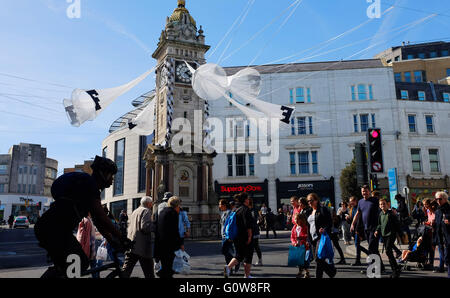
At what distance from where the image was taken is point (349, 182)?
106ft

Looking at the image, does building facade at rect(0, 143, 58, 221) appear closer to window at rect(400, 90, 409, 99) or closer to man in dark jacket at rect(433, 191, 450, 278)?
window at rect(400, 90, 409, 99)

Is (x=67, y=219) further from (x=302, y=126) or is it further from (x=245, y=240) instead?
(x=302, y=126)

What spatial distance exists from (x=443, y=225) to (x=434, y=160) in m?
33.1

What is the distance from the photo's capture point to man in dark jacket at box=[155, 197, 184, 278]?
21.8 feet

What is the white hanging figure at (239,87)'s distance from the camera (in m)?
11.3

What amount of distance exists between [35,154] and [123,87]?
90.2m

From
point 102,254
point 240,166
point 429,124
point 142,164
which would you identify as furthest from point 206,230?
point 429,124

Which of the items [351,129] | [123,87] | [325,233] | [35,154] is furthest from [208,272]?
[35,154]

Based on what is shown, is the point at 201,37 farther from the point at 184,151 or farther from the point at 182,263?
the point at 182,263

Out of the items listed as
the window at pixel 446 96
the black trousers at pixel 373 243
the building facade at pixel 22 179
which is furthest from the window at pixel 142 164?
the building facade at pixel 22 179

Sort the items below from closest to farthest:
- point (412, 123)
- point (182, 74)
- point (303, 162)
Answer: point (182, 74) → point (303, 162) → point (412, 123)

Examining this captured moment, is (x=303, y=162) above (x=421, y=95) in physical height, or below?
below
